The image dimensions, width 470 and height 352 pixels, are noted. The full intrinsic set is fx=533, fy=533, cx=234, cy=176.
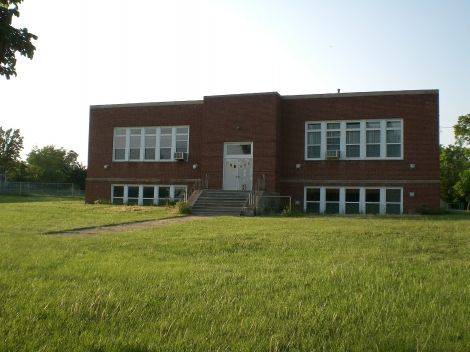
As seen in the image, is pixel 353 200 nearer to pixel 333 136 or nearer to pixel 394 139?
pixel 333 136

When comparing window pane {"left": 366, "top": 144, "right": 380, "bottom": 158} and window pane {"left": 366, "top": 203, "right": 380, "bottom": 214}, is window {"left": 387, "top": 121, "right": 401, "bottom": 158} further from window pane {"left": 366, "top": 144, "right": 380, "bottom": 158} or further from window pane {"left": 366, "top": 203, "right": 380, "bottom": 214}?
window pane {"left": 366, "top": 203, "right": 380, "bottom": 214}

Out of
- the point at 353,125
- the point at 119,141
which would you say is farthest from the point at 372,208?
the point at 119,141

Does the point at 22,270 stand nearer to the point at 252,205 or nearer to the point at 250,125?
the point at 252,205

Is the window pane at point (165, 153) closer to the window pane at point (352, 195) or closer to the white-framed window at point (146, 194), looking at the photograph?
the white-framed window at point (146, 194)

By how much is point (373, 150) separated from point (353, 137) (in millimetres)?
1342

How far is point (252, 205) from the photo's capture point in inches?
1050

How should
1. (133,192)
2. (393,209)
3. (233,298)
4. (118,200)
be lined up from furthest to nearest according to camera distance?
(118,200) → (133,192) → (393,209) → (233,298)

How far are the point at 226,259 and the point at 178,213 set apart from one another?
1646 centimetres

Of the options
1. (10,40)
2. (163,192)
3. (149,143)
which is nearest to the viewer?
(10,40)

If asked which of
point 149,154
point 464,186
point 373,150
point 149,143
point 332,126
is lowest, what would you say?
point 464,186

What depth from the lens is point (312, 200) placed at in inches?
1225

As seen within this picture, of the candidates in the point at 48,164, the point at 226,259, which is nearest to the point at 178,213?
the point at 226,259

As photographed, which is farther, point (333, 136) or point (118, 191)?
point (118, 191)

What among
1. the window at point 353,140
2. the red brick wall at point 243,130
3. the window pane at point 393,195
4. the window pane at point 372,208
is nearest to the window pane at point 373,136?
the window at point 353,140
